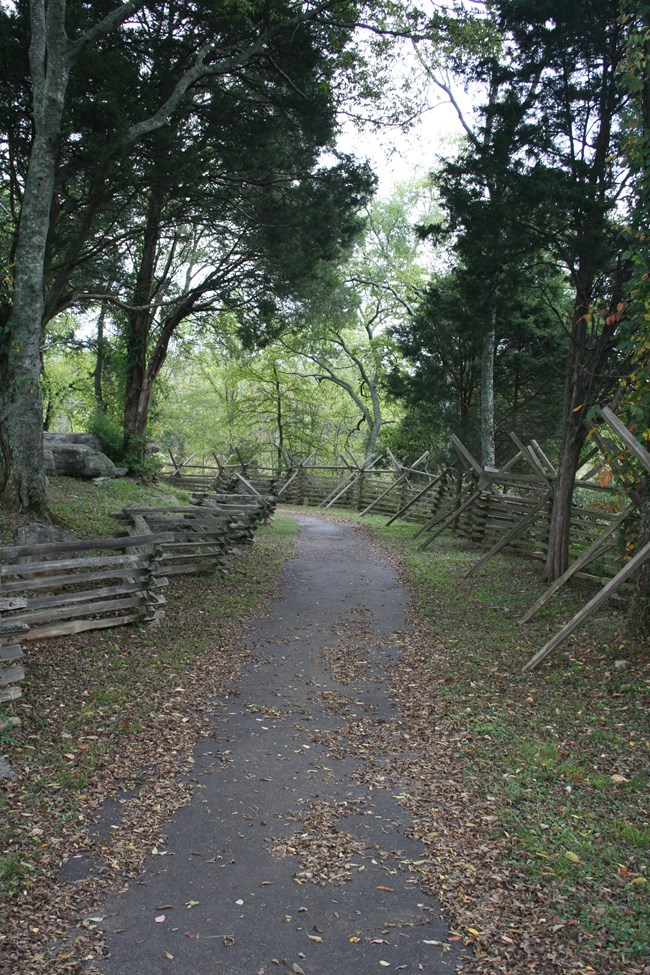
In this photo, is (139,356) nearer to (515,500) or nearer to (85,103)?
(85,103)

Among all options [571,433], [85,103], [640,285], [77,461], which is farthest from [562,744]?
[77,461]

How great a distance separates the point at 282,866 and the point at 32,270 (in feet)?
28.8

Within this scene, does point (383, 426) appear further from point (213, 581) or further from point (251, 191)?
point (213, 581)

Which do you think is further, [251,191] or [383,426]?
[383,426]

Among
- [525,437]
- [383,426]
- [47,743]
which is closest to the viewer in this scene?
[47,743]

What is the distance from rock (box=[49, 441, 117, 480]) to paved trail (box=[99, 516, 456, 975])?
36.9 feet

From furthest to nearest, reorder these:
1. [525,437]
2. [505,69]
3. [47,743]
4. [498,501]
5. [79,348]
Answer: [79,348] < [525,437] < [498,501] < [505,69] < [47,743]

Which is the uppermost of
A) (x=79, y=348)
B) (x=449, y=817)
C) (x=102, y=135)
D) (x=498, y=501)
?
(x=102, y=135)

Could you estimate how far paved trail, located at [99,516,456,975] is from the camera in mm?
3443

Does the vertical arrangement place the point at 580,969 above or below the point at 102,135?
below

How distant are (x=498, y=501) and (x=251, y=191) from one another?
352 inches

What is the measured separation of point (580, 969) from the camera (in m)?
3.31

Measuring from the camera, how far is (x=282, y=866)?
4160mm

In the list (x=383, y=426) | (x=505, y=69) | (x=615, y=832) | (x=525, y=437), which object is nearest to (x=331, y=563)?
(x=525, y=437)
